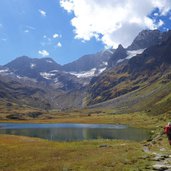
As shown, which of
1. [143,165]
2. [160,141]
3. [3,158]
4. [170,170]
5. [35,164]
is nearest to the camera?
[170,170]

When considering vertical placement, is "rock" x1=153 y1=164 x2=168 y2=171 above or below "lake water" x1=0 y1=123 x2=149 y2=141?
below

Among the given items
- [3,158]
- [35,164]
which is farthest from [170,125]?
[3,158]

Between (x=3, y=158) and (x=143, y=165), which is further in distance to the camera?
(x=3, y=158)

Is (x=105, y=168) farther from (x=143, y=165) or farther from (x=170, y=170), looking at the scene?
(x=170, y=170)

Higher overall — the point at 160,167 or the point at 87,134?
the point at 87,134

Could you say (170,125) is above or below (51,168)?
above

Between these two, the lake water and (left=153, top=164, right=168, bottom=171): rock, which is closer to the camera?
(left=153, top=164, right=168, bottom=171): rock

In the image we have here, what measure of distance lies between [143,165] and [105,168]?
3.98 metres

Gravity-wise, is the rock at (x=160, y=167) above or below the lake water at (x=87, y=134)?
below

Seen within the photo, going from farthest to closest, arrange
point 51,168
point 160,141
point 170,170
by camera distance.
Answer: point 160,141, point 51,168, point 170,170

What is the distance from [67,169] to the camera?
34.7m

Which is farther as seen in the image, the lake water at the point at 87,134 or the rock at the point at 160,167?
→ the lake water at the point at 87,134

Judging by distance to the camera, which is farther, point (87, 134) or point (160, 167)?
point (87, 134)

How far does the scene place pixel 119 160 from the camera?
37594mm
